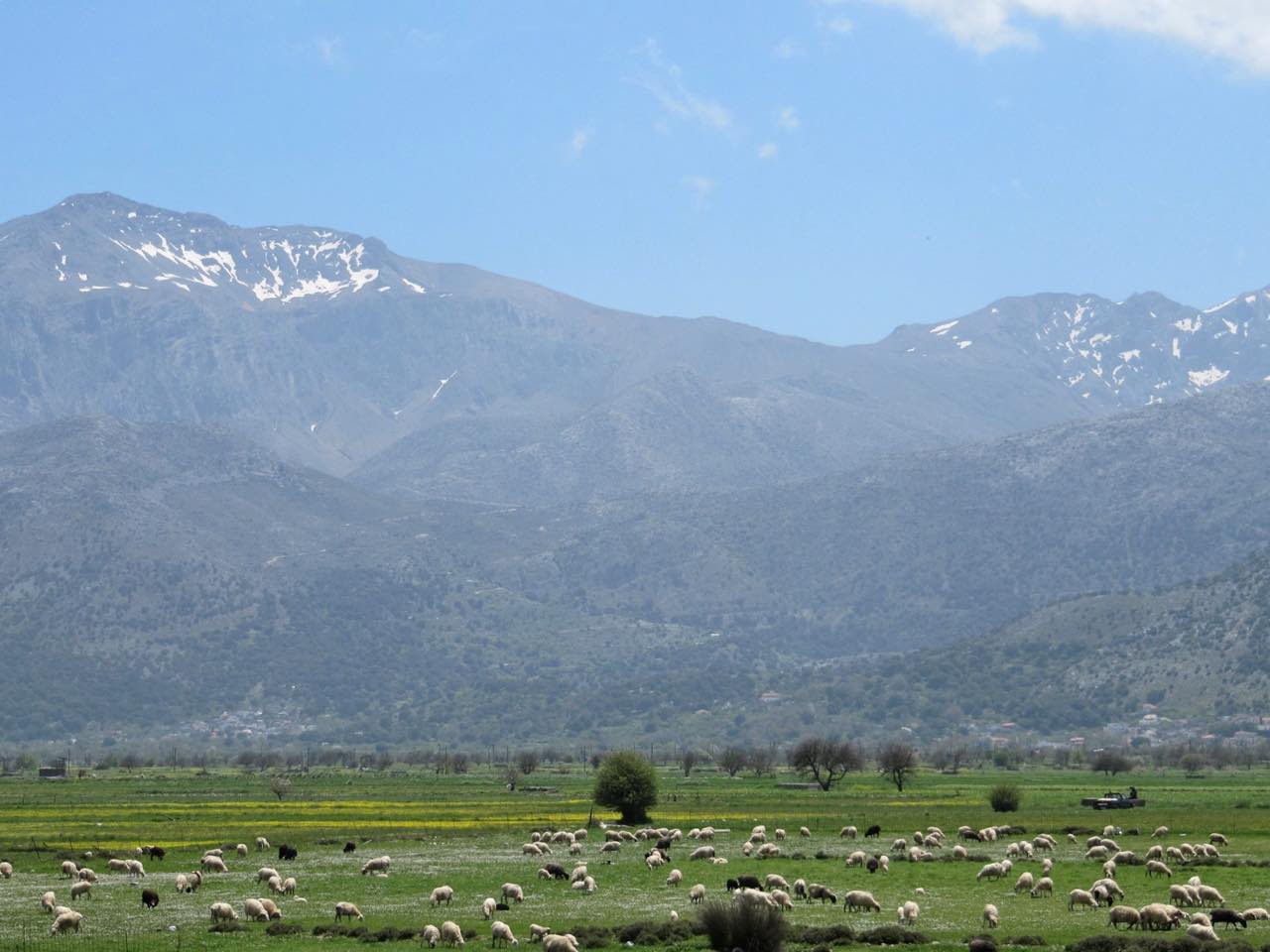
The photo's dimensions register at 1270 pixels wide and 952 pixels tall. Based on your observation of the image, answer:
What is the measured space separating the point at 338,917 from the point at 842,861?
21.6 m

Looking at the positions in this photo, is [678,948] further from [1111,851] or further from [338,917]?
[1111,851]

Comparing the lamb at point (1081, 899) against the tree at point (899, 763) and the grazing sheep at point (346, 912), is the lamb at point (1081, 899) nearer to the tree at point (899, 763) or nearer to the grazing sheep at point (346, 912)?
the grazing sheep at point (346, 912)

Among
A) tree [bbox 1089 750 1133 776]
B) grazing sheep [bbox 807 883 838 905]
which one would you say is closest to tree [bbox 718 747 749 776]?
tree [bbox 1089 750 1133 776]

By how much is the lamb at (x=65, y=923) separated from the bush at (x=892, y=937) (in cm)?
1964

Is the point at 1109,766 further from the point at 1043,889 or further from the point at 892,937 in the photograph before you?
the point at 892,937

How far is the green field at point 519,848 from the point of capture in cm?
4559

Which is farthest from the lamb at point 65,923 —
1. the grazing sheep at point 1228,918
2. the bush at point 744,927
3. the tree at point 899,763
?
the tree at point 899,763

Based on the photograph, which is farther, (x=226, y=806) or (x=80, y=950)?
(x=226, y=806)

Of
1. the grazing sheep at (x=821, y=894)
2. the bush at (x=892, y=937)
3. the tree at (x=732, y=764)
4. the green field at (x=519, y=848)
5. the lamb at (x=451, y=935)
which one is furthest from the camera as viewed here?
the tree at (x=732, y=764)

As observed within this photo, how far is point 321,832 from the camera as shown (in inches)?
3095

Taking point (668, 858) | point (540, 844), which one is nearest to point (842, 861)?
point (668, 858)

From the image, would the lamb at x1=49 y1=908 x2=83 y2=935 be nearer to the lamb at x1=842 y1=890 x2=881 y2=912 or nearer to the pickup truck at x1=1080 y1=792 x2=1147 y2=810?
the lamb at x1=842 y1=890 x2=881 y2=912

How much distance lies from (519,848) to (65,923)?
27.9 meters

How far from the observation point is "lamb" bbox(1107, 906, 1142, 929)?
42750mm
